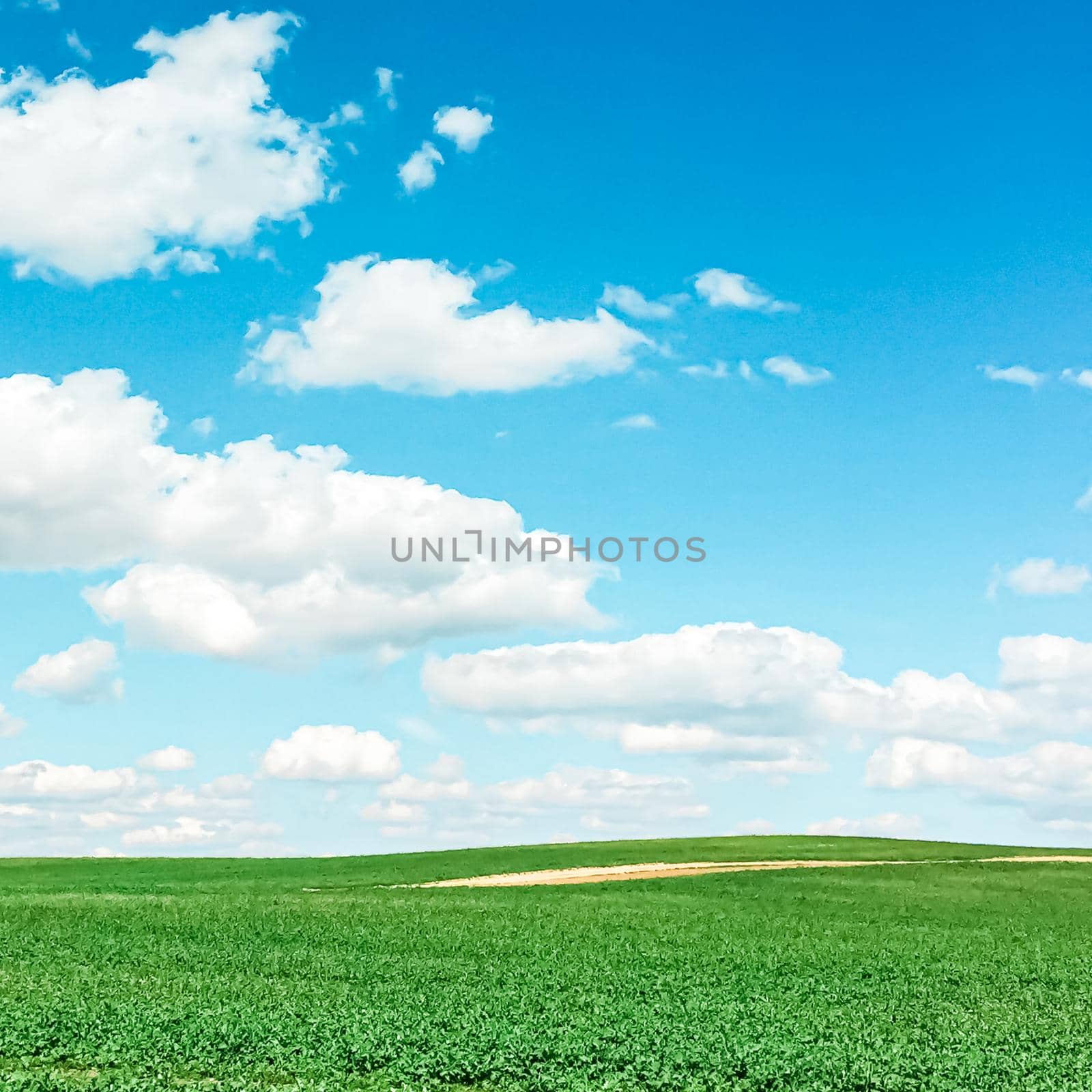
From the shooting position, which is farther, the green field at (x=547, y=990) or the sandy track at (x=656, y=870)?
the sandy track at (x=656, y=870)

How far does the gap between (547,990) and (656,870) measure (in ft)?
124

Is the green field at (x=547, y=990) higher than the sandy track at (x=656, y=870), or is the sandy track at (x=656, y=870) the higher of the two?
the green field at (x=547, y=990)

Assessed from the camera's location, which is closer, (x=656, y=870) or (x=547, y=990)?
(x=547, y=990)

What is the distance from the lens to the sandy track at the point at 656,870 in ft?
177

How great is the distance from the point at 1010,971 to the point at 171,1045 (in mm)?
20291

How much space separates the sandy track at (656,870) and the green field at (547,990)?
734 cm

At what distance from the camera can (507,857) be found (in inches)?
2633

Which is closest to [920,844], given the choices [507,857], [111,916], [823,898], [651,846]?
[651,846]

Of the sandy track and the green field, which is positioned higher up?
the green field

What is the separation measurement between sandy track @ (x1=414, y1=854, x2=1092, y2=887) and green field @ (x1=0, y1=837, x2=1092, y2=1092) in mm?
7340

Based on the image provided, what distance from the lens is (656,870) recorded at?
59.2 metres

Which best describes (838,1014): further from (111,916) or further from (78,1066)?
(111,916)

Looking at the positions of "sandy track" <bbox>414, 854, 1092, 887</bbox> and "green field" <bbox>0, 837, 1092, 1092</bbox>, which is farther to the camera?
"sandy track" <bbox>414, 854, 1092, 887</bbox>

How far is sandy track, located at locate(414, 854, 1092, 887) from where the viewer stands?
2124 inches
